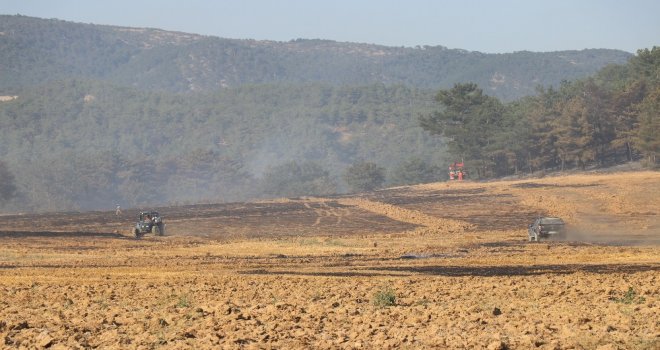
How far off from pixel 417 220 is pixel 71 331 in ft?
155

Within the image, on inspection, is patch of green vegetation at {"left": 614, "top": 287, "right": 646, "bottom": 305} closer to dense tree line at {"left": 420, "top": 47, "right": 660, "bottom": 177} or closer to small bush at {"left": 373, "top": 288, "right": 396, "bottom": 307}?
small bush at {"left": 373, "top": 288, "right": 396, "bottom": 307}

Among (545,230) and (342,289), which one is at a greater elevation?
(545,230)

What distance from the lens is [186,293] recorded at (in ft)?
71.0

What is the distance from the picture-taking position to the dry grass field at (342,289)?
49.3 feet

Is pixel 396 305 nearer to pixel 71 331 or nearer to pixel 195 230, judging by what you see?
pixel 71 331

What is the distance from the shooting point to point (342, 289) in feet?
72.2

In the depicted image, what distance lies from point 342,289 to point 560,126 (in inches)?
3602

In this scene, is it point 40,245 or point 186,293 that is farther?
point 40,245

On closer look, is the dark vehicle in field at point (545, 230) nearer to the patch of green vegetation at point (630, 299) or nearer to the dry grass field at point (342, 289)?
the dry grass field at point (342, 289)

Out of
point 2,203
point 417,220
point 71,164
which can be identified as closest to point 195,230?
point 417,220

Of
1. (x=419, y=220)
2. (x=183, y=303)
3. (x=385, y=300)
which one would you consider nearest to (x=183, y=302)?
(x=183, y=303)

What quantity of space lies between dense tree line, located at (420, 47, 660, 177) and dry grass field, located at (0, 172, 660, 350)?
169 feet

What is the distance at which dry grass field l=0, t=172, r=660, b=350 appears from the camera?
49.3 feet

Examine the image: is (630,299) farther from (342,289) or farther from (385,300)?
(342,289)
